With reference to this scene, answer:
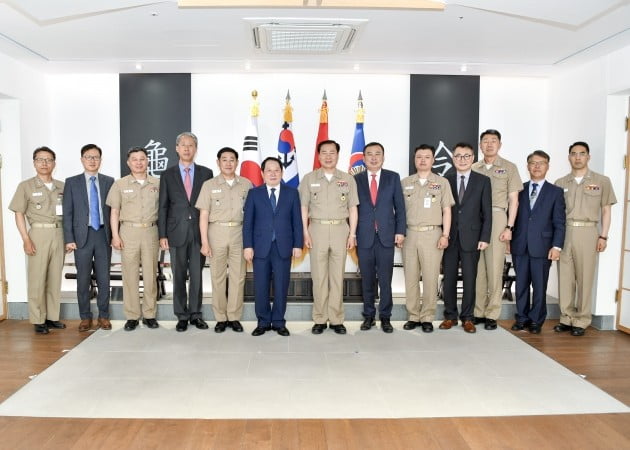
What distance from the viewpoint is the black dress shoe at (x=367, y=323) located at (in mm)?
4898

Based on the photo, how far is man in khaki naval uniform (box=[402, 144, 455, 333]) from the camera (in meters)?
4.70

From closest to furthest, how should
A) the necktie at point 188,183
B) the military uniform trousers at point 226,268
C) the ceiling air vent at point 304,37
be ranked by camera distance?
the ceiling air vent at point 304,37 → the military uniform trousers at point 226,268 → the necktie at point 188,183

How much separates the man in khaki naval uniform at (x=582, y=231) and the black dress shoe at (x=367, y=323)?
1837 mm

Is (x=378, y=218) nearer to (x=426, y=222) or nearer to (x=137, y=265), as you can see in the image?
(x=426, y=222)

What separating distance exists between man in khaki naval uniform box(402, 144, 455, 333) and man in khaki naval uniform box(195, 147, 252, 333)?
1552mm

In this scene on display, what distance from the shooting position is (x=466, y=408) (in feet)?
10.4

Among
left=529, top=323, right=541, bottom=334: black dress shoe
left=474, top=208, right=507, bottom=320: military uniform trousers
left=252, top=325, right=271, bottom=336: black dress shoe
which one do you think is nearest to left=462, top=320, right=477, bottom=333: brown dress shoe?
left=474, top=208, right=507, bottom=320: military uniform trousers

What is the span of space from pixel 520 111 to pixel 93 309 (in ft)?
18.1

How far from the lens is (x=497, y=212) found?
4.91 m

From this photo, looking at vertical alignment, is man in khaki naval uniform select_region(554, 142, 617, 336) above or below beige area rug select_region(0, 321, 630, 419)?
above

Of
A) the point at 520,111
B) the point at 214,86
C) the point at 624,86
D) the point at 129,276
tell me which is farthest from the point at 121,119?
the point at 624,86

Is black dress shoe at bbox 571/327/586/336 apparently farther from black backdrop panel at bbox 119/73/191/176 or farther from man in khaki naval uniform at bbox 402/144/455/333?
black backdrop panel at bbox 119/73/191/176

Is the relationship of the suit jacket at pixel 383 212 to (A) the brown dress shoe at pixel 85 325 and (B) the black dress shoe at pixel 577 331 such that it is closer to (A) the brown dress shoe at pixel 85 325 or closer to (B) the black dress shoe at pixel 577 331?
(B) the black dress shoe at pixel 577 331

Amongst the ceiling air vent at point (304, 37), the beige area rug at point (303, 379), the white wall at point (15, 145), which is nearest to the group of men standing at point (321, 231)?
the beige area rug at point (303, 379)
